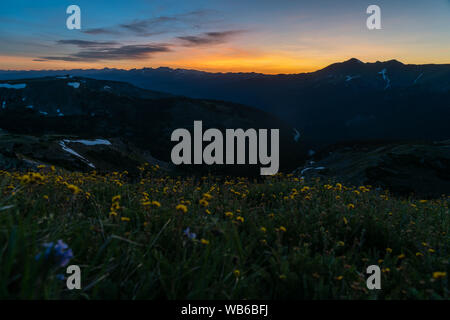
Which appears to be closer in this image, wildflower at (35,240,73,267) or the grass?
wildflower at (35,240,73,267)

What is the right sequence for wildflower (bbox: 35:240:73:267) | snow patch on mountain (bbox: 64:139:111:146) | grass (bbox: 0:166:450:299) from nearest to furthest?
wildflower (bbox: 35:240:73:267), grass (bbox: 0:166:450:299), snow patch on mountain (bbox: 64:139:111:146)

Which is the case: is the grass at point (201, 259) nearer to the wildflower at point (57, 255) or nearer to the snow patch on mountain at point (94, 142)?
the wildflower at point (57, 255)

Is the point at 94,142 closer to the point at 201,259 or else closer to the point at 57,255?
the point at 201,259

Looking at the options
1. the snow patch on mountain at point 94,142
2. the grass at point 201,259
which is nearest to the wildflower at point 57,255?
the grass at point 201,259

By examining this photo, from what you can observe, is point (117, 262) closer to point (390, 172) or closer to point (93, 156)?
point (390, 172)

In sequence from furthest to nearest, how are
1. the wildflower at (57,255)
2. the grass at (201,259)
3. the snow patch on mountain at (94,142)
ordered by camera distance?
the snow patch on mountain at (94,142)
the grass at (201,259)
the wildflower at (57,255)

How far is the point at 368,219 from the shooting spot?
372 centimetres

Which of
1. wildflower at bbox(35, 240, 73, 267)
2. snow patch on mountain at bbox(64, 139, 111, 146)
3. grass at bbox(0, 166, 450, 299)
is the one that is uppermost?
wildflower at bbox(35, 240, 73, 267)

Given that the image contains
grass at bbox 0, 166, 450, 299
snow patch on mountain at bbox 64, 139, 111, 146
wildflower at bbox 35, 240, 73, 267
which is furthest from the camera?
snow patch on mountain at bbox 64, 139, 111, 146

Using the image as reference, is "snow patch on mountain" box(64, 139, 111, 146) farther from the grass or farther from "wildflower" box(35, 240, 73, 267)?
"wildflower" box(35, 240, 73, 267)

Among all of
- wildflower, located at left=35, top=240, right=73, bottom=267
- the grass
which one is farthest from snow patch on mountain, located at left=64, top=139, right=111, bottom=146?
wildflower, located at left=35, top=240, right=73, bottom=267

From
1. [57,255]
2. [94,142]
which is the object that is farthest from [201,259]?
[94,142]

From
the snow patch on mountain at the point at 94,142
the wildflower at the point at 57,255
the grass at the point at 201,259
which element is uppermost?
the wildflower at the point at 57,255

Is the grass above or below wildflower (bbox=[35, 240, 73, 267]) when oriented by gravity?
below
